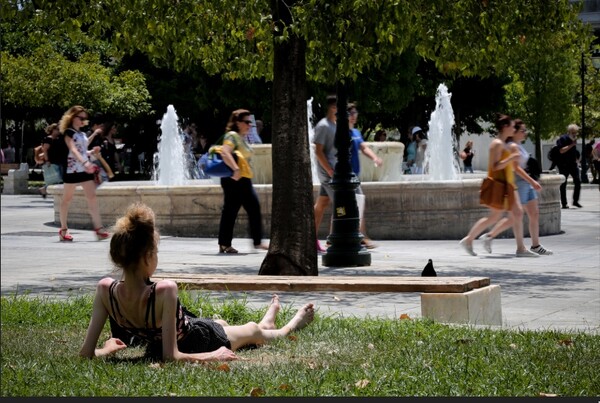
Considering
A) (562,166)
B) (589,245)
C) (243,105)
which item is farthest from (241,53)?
(243,105)

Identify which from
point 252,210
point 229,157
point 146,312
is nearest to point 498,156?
point 252,210

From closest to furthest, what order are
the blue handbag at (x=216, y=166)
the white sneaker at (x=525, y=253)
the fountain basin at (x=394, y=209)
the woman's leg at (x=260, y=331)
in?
the woman's leg at (x=260, y=331), the white sneaker at (x=525, y=253), the blue handbag at (x=216, y=166), the fountain basin at (x=394, y=209)

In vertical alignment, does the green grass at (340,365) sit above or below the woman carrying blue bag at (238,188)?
below

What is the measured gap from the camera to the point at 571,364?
650 centimetres

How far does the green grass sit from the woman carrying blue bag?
22.2ft

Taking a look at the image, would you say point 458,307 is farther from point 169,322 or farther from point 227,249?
point 227,249

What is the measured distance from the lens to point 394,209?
17.6 metres

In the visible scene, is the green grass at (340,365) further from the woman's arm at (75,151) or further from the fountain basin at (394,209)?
the fountain basin at (394,209)

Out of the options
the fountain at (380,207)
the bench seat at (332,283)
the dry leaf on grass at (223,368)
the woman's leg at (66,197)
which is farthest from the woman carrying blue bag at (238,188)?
the dry leaf on grass at (223,368)

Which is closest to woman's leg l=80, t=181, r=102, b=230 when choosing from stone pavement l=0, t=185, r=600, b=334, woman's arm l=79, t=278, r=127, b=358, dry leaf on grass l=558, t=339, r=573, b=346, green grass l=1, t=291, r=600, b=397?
stone pavement l=0, t=185, r=600, b=334

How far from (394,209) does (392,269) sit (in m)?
4.60

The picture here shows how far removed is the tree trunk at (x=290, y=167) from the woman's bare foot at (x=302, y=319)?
372cm

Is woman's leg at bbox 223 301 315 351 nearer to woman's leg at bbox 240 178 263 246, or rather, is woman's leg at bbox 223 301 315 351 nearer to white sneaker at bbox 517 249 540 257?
woman's leg at bbox 240 178 263 246

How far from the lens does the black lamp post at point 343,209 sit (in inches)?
534
